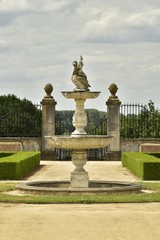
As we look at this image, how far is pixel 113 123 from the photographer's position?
37781 mm

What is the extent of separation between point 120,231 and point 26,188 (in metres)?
7.25

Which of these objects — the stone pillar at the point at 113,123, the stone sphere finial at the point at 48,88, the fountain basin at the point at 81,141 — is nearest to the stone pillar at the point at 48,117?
the stone sphere finial at the point at 48,88

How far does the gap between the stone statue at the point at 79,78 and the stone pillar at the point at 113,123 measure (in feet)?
59.8

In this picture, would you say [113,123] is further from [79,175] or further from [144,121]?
[79,175]

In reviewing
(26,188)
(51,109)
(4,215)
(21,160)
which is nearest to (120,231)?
(4,215)

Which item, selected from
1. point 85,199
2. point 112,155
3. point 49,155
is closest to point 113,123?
point 112,155

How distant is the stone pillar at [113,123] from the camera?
123 ft

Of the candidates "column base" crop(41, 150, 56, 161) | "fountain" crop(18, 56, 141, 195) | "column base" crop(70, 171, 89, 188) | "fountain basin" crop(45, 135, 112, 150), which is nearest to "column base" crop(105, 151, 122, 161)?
"column base" crop(41, 150, 56, 161)

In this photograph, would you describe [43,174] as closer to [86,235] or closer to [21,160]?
[21,160]

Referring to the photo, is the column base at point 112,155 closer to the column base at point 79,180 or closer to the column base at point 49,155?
the column base at point 49,155

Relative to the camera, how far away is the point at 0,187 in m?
20.5

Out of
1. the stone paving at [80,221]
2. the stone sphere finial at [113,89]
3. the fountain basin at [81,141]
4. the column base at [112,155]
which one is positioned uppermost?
the stone sphere finial at [113,89]

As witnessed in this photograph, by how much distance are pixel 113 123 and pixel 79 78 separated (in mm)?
18588

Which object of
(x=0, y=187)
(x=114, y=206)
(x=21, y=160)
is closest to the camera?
(x=114, y=206)
